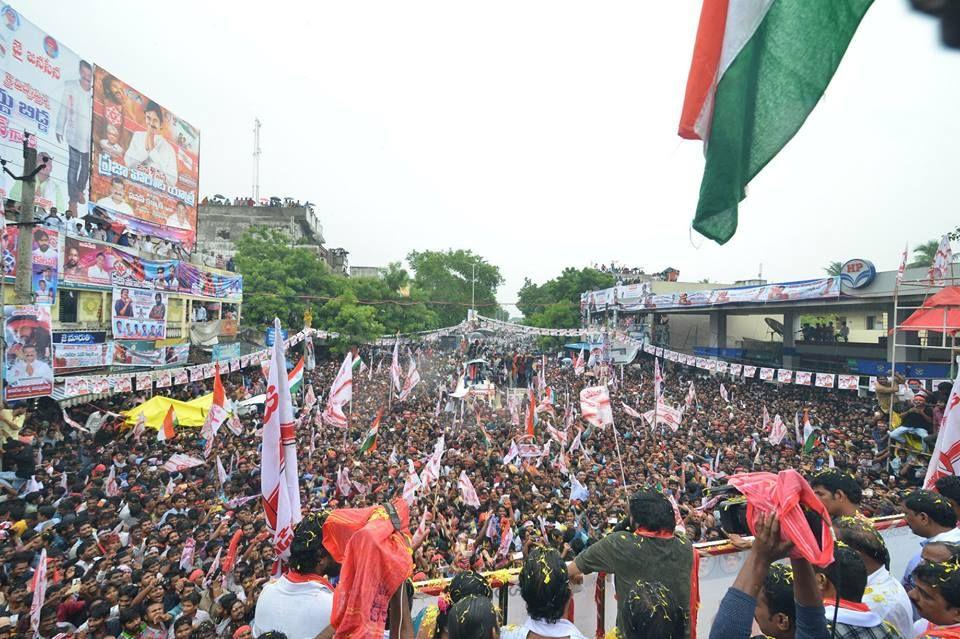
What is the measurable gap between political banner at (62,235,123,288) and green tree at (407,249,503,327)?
149ft

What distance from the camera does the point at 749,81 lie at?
237cm

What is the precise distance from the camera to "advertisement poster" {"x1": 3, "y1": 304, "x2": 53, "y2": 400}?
39.6ft

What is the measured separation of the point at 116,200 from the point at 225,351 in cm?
728

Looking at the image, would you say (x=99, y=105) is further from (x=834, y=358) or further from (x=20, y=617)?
(x=834, y=358)

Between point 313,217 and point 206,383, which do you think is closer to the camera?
point 206,383

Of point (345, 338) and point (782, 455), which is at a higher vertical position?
point (345, 338)

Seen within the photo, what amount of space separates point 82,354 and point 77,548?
466 inches

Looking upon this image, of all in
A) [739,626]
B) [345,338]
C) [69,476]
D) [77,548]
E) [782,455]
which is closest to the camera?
[739,626]

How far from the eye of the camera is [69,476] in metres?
9.28

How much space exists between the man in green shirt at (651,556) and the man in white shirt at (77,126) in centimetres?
2204

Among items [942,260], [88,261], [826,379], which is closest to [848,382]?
[826,379]

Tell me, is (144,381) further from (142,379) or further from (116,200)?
(116,200)

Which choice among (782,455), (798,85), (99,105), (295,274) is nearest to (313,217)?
(295,274)

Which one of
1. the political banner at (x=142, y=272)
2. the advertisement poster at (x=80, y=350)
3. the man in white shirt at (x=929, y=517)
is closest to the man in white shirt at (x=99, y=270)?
the political banner at (x=142, y=272)
